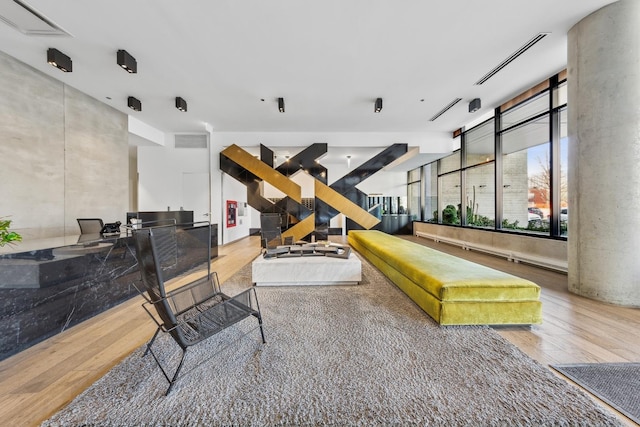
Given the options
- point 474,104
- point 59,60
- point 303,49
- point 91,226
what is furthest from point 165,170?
point 474,104

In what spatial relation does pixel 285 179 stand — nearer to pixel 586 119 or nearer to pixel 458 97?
pixel 458 97


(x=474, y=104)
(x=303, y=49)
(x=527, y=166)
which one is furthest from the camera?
(x=474, y=104)

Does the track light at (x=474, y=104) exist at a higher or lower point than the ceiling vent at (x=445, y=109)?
lower

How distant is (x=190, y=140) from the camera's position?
23.9 ft

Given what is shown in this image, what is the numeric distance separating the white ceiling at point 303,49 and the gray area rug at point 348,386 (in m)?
3.42

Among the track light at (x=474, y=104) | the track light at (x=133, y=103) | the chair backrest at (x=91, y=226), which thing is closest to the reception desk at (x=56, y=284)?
the chair backrest at (x=91, y=226)

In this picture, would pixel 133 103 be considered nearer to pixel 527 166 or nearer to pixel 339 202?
pixel 339 202

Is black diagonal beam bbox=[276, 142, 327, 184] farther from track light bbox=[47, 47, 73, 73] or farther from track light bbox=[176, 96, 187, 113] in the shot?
track light bbox=[47, 47, 73, 73]

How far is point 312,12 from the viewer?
2.80 metres

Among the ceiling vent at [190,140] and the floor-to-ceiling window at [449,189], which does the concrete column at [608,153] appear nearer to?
the floor-to-ceiling window at [449,189]

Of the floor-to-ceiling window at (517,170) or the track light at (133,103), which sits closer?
the floor-to-ceiling window at (517,170)

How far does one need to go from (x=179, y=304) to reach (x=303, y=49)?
11.4 feet

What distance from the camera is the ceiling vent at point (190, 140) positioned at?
7273 mm

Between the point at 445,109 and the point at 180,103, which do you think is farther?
the point at 445,109
